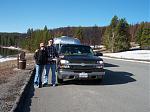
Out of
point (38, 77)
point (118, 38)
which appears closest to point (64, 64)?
point (38, 77)

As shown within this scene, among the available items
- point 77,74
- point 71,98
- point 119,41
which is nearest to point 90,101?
point 71,98

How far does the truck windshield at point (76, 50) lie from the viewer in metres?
14.6

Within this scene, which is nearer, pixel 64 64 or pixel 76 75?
pixel 76 75

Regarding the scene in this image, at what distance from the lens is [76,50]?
14.8 metres

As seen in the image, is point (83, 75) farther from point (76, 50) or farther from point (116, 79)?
point (116, 79)

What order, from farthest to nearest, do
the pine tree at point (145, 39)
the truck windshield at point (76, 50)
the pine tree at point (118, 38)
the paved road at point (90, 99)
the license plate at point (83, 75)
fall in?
the pine tree at point (145, 39)
the pine tree at point (118, 38)
the truck windshield at point (76, 50)
the license plate at point (83, 75)
the paved road at point (90, 99)

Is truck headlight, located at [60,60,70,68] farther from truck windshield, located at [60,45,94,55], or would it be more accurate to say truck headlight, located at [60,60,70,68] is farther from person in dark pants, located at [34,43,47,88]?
truck windshield, located at [60,45,94,55]

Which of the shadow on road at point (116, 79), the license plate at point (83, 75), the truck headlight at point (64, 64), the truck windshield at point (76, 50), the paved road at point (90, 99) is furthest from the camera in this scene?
the truck windshield at point (76, 50)

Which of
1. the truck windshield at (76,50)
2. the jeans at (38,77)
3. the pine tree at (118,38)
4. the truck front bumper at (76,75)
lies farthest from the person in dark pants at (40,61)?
the pine tree at (118,38)

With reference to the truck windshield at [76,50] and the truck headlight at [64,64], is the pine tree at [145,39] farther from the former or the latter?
the truck headlight at [64,64]

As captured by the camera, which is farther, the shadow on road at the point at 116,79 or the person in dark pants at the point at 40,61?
the shadow on road at the point at 116,79

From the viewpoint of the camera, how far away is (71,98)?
9.79 meters

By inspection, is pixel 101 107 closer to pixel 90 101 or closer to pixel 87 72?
pixel 90 101

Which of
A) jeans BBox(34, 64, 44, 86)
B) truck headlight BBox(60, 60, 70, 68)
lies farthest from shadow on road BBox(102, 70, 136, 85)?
jeans BBox(34, 64, 44, 86)
